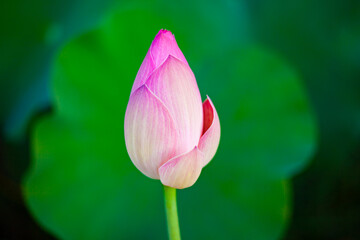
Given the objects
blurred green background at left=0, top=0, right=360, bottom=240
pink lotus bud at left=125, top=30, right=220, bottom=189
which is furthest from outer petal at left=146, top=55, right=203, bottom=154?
blurred green background at left=0, top=0, right=360, bottom=240

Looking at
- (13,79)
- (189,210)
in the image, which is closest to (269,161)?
(189,210)

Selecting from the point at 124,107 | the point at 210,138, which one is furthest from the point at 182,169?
the point at 124,107

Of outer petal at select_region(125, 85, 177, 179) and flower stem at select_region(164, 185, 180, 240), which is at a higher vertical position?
outer petal at select_region(125, 85, 177, 179)

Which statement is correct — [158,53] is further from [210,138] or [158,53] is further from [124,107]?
[124,107]

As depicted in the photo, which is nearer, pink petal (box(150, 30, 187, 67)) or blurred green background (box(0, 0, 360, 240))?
pink petal (box(150, 30, 187, 67))

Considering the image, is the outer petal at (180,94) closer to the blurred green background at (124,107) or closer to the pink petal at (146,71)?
the pink petal at (146,71)

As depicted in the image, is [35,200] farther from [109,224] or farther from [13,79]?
[13,79]

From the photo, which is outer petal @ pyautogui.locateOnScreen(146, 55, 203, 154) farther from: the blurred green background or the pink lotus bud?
the blurred green background

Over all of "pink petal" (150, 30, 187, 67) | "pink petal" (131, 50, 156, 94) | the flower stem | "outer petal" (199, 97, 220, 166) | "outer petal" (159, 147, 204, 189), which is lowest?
the flower stem
